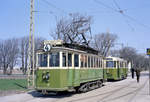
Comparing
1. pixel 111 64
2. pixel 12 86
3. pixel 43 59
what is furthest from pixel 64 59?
pixel 111 64

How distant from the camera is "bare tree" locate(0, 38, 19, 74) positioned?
6094cm

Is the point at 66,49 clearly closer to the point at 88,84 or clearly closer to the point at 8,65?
the point at 88,84

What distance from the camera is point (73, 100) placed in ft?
37.5

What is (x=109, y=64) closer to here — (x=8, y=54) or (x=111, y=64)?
(x=111, y=64)

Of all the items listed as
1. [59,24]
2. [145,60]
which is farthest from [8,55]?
[145,60]

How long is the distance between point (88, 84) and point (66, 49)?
3948 millimetres

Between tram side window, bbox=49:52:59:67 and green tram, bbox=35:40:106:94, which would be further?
tram side window, bbox=49:52:59:67

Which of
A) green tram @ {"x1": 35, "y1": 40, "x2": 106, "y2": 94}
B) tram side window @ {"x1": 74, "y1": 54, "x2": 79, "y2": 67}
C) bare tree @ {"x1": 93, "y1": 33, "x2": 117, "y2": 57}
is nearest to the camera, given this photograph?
green tram @ {"x1": 35, "y1": 40, "x2": 106, "y2": 94}

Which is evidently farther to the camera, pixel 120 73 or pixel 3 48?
pixel 3 48

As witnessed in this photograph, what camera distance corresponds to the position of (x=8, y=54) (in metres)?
61.3

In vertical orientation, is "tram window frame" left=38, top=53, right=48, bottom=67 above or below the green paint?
Answer: above

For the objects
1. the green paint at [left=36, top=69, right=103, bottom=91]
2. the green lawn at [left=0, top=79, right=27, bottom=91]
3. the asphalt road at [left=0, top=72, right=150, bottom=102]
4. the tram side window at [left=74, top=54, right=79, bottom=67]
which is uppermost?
the tram side window at [left=74, top=54, right=79, bottom=67]

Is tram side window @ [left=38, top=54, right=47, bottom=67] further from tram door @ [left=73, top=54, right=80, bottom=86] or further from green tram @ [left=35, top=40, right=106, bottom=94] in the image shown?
tram door @ [left=73, top=54, right=80, bottom=86]

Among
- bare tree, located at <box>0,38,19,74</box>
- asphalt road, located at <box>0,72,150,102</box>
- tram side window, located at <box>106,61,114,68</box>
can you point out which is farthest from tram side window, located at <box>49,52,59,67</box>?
bare tree, located at <box>0,38,19,74</box>
